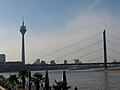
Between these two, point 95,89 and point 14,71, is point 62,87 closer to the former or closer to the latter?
point 95,89

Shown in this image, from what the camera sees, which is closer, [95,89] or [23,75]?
[23,75]

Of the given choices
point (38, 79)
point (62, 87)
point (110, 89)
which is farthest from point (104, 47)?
point (62, 87)

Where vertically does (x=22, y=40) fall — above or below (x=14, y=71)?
above

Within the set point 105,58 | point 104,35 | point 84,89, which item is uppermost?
point 104,35

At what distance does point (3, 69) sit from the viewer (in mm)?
145375

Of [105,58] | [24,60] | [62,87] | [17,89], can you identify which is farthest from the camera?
[24,60]

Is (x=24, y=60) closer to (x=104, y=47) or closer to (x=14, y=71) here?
(x=14, y=71)

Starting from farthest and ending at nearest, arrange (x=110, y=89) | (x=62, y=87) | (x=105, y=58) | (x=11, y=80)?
(x=105, y=58) → (x=110, y=89) → (x=11, y=80) → (x=62, y=87)

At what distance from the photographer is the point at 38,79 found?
3544 cm

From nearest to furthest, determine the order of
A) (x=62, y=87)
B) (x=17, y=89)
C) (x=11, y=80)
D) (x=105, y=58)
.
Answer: (x=62, y=87) < (x=17, y=89) < (x=11, y=80) < (x=105, y=58)

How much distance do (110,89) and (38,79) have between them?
16452mm

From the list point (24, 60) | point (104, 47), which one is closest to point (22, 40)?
point (24, 60)

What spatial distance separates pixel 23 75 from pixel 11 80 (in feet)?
5.82

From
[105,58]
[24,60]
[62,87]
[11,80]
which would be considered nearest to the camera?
[62,87]
